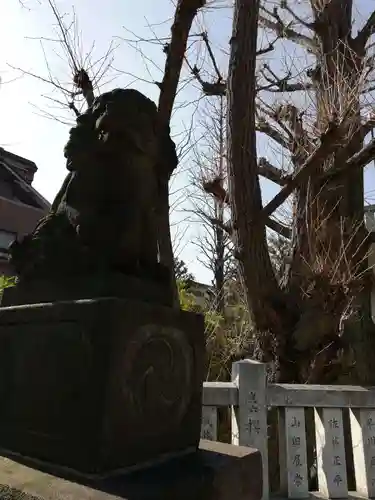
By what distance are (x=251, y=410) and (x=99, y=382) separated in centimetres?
171

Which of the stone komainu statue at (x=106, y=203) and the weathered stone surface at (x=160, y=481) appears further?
the stone komainu statue at (x=106, y=203)

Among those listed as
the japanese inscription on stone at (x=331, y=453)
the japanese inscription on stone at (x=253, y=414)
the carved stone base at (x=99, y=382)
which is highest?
the carved stone base at (x=99, y=382)

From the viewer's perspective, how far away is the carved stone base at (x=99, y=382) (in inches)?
49.8

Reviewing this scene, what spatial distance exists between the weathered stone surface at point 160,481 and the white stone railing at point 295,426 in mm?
1126

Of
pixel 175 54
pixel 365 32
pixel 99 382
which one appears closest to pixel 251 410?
pixel 99 382

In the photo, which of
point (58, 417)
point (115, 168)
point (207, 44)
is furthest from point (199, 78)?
point (58, 417)

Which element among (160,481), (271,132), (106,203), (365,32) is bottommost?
(160,481)

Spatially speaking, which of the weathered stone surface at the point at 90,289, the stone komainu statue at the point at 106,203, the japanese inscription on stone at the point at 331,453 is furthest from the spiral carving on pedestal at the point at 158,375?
the japanese inscription on stone at the point at 331,453

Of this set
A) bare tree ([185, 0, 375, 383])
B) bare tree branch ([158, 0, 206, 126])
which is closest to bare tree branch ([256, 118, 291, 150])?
bare tree ([185, 0, 375, 383])

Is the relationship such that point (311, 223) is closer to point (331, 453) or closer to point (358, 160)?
point (358, 160)

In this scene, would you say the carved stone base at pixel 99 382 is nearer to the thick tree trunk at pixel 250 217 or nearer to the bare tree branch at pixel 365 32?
the thick tree trunk at pixel 250 217

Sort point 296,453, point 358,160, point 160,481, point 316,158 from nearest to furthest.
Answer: point 160,481
point 296,453
point 316,158
point 358,160

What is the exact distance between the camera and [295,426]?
273 cm

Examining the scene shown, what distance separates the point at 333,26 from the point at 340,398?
4.21m
